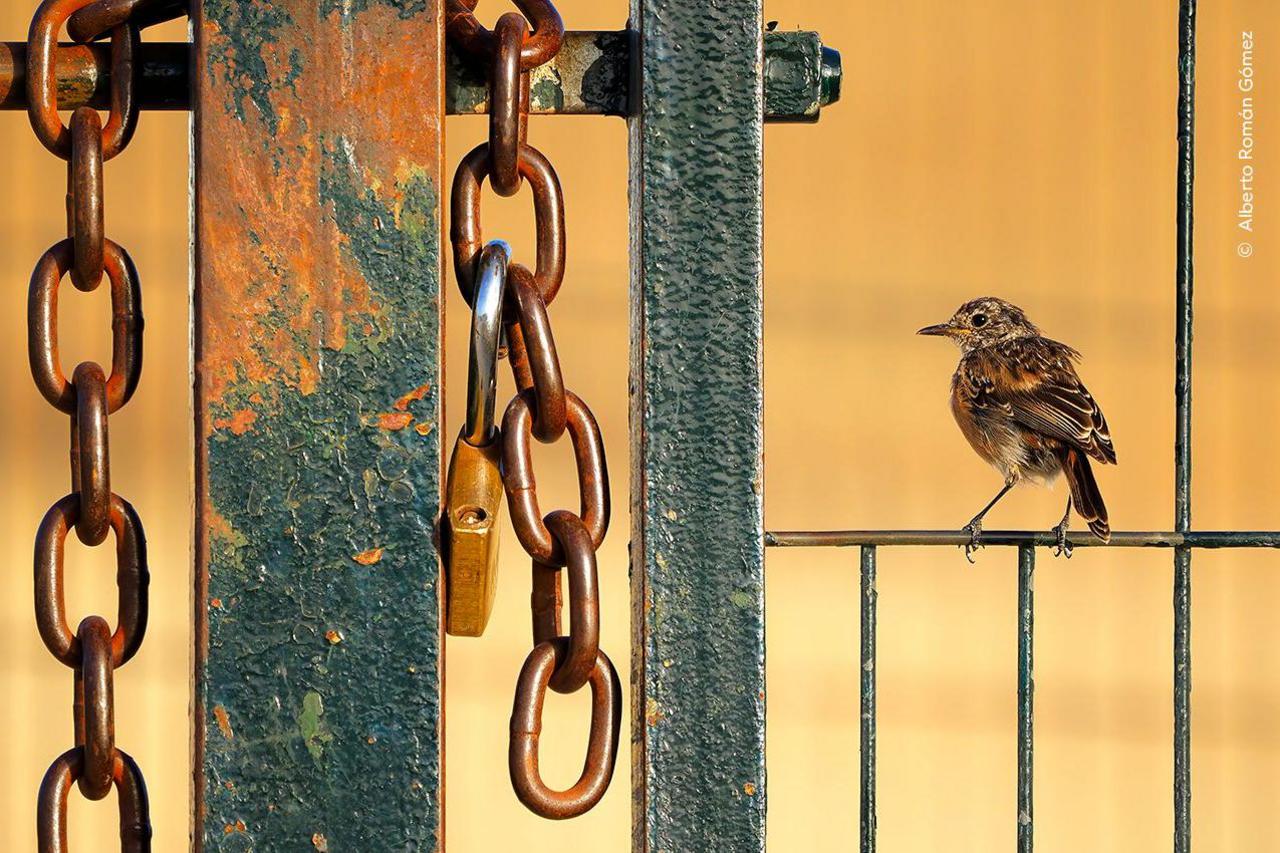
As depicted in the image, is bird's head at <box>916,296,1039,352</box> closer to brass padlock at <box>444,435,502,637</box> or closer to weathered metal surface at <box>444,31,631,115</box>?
weathered metal surface at <box>444,31,631,115</box>

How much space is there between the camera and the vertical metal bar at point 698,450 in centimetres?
90

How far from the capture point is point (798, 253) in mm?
4188

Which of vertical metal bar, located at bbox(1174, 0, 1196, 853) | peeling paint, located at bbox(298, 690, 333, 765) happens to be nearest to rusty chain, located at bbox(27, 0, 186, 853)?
peeling paint, located at bbox(298, 690, 333, 765)

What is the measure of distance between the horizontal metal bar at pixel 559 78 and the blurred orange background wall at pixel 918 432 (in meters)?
3.14

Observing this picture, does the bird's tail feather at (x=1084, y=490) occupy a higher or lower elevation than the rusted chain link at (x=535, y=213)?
lower

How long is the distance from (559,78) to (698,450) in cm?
27

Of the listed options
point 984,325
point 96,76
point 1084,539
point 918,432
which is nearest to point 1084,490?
point 984,325

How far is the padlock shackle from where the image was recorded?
2.63 feet

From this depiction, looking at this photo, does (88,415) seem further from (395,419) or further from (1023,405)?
(1023,405)

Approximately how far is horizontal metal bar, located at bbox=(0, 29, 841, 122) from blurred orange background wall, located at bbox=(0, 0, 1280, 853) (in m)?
3.14

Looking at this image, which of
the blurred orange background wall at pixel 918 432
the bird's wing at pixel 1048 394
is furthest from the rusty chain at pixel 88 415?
the blurred orange background wall at pixel 918 432

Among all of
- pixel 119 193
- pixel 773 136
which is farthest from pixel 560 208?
pixel 119 193

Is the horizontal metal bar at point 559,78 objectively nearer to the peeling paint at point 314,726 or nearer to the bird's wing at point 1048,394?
the peeling paint at point 314,726

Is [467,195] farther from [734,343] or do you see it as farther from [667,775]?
[667,775]
